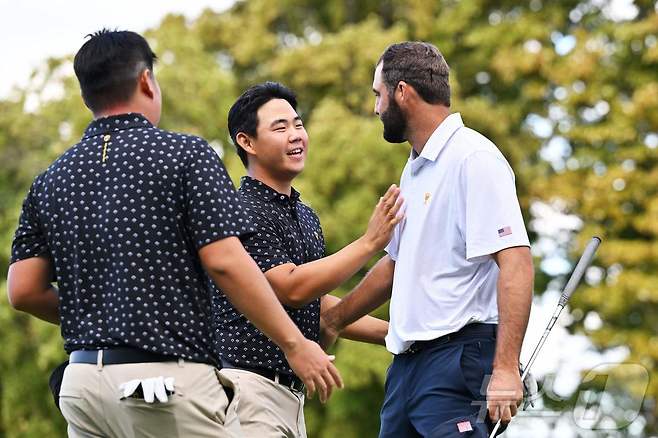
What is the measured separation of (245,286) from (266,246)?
1.40 meters

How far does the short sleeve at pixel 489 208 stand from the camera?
17.1ft

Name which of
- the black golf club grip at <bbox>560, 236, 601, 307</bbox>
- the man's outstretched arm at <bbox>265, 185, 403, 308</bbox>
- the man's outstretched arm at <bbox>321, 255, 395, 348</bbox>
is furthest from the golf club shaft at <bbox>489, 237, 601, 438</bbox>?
the man's outstretched arm at <bbox>321, 255, 395, 348</bbox>

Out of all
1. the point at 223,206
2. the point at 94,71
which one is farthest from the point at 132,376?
the point at 94,71

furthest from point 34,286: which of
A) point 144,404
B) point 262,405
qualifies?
point 262,405

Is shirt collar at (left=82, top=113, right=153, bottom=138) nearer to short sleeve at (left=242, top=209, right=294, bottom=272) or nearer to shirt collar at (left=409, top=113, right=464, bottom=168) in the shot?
short sleeve at (left=242, top=209, right=294, bottom=272)

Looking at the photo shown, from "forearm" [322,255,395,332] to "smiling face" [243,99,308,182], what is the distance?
56 centimetres

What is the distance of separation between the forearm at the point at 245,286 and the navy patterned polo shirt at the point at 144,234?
67mm

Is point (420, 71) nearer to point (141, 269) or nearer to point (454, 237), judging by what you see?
point (454, 237)

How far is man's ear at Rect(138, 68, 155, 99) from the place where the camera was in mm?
4430

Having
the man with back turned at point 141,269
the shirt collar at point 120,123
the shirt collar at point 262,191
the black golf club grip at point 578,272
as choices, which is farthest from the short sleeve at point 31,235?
the black golf club grip at point 578,272

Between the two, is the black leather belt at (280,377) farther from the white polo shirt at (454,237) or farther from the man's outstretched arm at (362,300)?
the white polo shirt at (454,237)

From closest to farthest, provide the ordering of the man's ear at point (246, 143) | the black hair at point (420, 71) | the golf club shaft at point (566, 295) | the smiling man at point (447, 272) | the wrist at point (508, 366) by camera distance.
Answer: the wrist at point (508, 366)
the smiling man at point (447, 272)
the golf club shaft at point (566, 295)
the black hair at point (420, 71)
the man's ear at point (246, 143)

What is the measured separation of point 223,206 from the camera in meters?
4.27

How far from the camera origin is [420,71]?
222 inches
